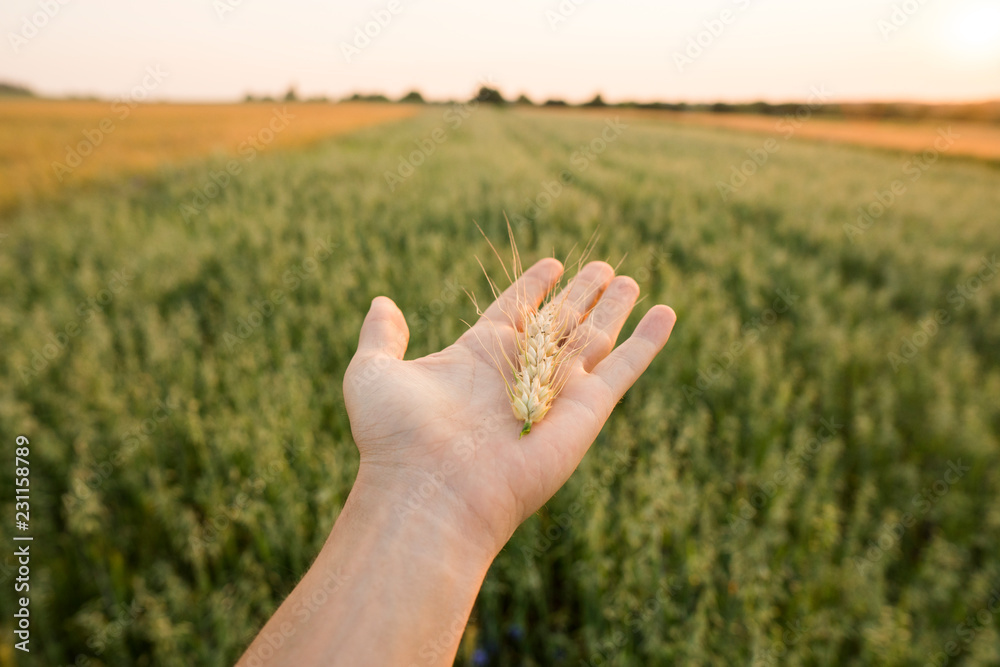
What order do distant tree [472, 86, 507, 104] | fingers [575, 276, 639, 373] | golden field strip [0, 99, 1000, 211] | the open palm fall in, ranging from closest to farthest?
the open palm, fingers [575, 276, 639, 373], golden field strip [0, 99, 1000, 211], distant tree [472, 86, 507, 104]

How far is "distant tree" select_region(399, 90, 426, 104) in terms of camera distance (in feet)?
255

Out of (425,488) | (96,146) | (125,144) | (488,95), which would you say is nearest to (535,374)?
(425,488)

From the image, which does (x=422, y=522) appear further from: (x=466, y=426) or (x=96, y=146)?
(x=96, y=146)

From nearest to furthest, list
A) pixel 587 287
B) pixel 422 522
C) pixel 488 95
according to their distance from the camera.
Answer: pixel 422 522, pixel 587 287, pixel 488 95

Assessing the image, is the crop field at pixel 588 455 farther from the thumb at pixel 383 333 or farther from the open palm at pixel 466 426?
the thumb at pixel 383 333

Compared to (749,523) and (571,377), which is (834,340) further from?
(571,377)

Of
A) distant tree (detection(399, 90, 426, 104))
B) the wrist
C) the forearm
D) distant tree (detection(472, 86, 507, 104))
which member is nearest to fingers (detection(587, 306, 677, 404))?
the wrist

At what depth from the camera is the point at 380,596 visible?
132 cm

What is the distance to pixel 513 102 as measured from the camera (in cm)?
8356

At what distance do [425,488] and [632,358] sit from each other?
1.05 meters

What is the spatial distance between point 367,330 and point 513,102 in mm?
90349

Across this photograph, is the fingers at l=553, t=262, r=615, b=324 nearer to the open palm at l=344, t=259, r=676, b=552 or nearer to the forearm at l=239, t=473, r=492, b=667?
the open palm at l=344, t=259, r=676, b=552

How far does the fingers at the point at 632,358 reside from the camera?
80.0 inches

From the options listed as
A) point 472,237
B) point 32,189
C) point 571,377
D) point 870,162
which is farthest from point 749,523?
point 870,162
